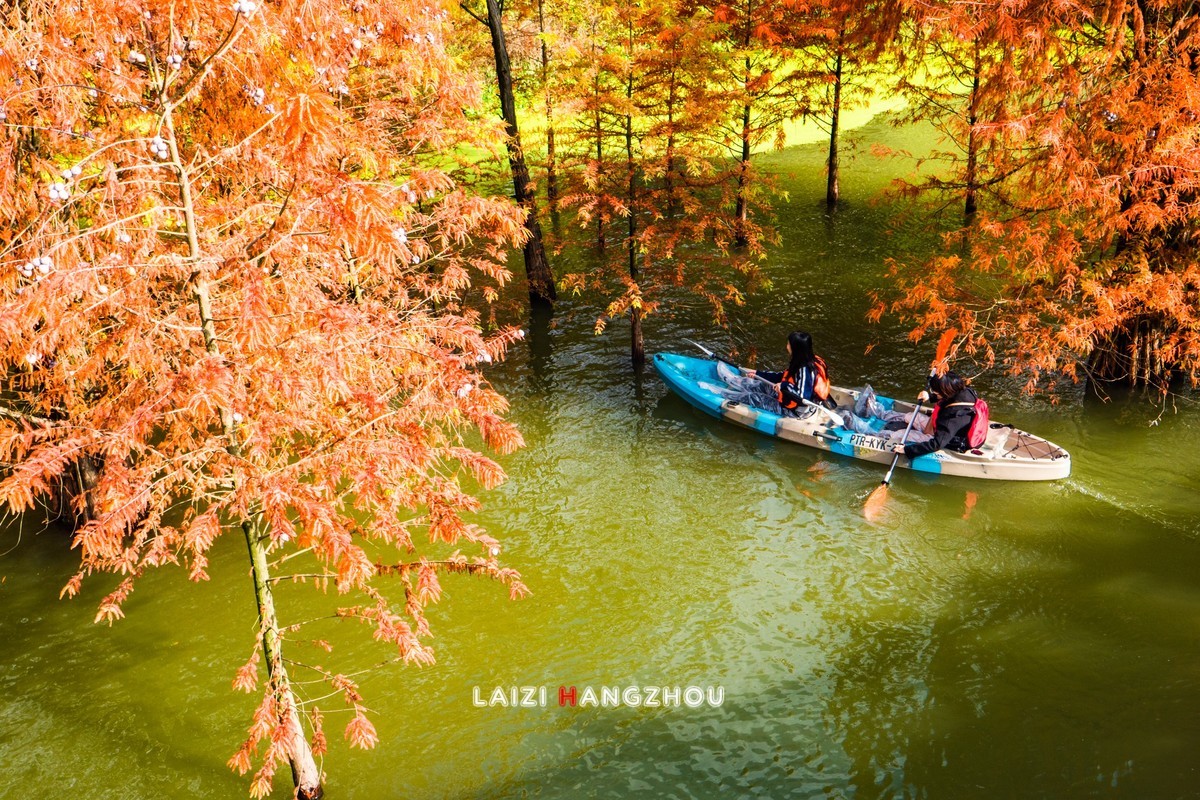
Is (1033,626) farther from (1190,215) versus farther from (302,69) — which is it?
(302,69)

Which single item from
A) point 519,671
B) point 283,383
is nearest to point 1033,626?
point 519,671

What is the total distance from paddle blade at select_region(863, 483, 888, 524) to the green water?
156 millimetres

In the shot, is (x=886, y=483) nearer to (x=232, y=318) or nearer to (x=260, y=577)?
Answer: (x=260, y=577)

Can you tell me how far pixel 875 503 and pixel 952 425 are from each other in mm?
1550

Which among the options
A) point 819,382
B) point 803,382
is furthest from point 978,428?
point 803,382

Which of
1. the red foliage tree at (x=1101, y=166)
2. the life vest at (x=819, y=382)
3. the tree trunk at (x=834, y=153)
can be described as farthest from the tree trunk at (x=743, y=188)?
the red foliage tree at (x=1101, y=166)

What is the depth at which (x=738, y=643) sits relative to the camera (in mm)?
8062

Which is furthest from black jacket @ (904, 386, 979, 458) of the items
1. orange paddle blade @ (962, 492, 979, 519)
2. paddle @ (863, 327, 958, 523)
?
orange paddle blade @ (962, 492, 979, 519)

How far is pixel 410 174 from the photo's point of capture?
952 cm

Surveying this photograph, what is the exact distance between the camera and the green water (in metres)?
6.78

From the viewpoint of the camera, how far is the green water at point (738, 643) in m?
6.78

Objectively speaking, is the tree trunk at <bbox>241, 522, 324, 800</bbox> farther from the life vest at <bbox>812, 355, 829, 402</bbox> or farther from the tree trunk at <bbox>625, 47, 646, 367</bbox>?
the tree trunk at <bbox>625, 47, 646, 367</bbox>

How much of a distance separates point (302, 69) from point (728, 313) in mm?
11054

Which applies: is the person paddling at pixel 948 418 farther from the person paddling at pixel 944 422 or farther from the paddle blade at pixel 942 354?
the paddle blade at pixel 942 354
